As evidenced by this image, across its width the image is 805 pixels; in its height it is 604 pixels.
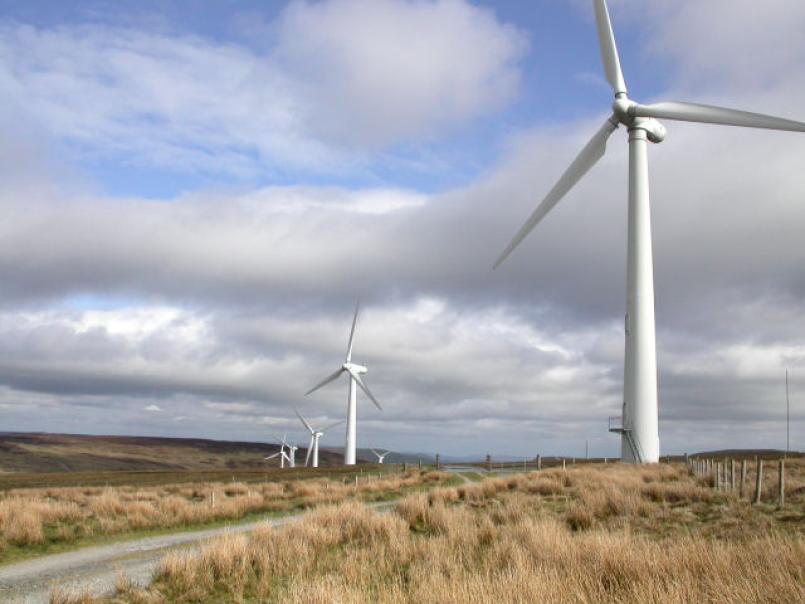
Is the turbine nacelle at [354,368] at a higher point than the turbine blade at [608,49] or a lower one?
lower

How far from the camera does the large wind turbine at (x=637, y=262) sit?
43094mm

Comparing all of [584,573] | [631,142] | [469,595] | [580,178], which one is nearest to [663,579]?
[584,573]

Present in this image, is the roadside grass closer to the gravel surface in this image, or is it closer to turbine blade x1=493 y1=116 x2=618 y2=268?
the gravel surface

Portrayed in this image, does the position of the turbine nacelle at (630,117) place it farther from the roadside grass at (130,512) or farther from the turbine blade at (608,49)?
the roadside grass at (130,512)

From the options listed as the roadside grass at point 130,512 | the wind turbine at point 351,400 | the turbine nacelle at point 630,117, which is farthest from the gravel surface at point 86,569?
the wind turbine at point 351,400

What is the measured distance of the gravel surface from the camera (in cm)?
1391

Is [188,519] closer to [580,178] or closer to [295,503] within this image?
[295,503]

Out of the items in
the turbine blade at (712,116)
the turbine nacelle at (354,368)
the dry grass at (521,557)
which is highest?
the turbine blade at (712,116)

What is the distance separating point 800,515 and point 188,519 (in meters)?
19.7

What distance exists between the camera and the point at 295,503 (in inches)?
1304

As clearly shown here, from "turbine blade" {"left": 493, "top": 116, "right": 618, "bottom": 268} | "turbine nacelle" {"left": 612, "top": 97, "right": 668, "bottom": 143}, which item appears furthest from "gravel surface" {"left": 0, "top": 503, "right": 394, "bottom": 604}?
"turbine nacelle" {"left": 612, "top": 97, "right": 668, "bottom": 143}

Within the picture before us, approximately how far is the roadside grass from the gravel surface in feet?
4.00

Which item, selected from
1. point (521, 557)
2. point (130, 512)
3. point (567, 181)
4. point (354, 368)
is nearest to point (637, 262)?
point (567, 181)

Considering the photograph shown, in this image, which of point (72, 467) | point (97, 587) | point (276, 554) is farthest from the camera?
point (72, 467)
